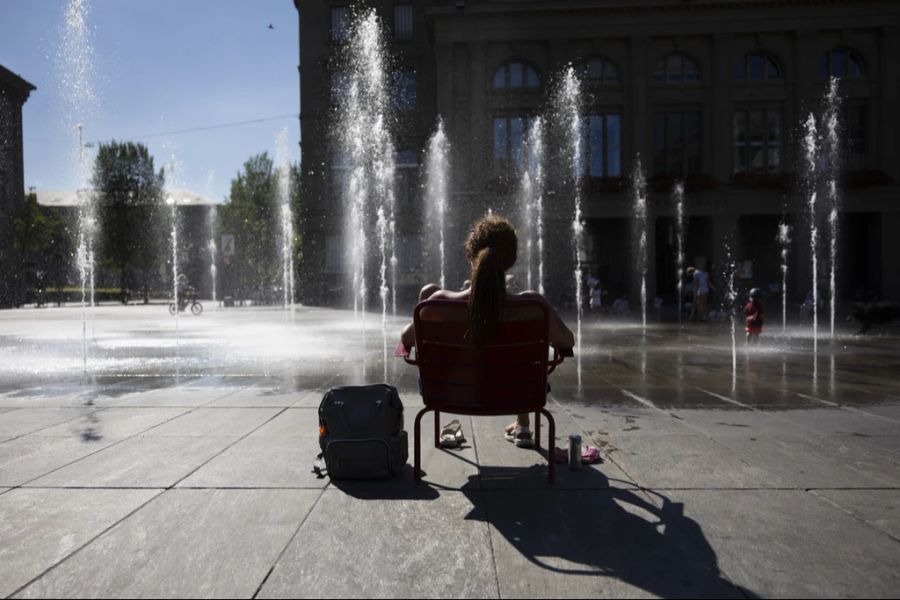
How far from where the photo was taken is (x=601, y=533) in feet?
10.4

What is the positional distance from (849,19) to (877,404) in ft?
115

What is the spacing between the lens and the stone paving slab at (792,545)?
261cm

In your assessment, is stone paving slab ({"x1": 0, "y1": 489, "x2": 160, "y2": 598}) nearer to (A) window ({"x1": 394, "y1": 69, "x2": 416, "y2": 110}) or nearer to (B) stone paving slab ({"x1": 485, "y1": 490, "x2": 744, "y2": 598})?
(B) stone paving slab ({"x1": 485, "y1": 490, "x2": 744, "y2": 598})

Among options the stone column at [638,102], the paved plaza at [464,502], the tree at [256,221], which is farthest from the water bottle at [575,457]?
the tree at [256,221]

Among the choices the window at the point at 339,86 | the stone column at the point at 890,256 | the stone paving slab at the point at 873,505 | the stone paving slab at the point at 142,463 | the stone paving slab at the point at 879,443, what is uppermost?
the window at the point at 339,86

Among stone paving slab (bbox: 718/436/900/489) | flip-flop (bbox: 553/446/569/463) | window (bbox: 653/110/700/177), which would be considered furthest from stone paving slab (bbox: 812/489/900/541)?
window (bbox: 653/110/700/177)

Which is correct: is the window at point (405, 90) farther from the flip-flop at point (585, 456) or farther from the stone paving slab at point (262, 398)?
the flip-flop at point (585, 456)

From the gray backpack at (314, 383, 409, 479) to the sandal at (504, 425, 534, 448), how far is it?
3.79 feet

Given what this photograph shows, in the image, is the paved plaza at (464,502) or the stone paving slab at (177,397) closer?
the paved plaza at (464,502)

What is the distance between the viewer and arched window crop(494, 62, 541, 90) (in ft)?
116

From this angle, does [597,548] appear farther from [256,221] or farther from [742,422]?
[256,221]

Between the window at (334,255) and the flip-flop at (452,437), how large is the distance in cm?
3504

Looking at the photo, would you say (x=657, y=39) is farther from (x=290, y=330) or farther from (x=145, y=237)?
(x=145, y=237)

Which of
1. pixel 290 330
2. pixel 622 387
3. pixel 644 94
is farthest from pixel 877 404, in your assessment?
pixel 644 94
